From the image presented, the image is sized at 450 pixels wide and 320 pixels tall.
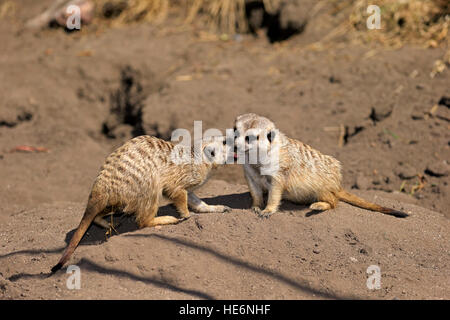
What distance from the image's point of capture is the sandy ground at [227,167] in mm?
3076

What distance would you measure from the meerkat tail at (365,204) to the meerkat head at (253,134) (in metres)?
0.72

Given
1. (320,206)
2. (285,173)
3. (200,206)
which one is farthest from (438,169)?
(200,206)

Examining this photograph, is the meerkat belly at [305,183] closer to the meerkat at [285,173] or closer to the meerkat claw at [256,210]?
the meerkat at [285,173]

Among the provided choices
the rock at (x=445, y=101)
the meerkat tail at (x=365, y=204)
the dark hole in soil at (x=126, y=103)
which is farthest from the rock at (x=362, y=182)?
the dark hole in soil at (x=126, y=103)

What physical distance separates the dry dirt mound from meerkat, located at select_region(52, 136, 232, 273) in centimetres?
16

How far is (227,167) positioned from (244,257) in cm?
201

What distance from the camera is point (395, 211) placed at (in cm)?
381

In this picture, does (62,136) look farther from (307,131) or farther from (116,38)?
(307,131)

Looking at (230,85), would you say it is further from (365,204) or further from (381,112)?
(365,204)

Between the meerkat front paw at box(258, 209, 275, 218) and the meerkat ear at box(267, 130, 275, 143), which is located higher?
the meerkat ear at box(267, 130, 275, 143)

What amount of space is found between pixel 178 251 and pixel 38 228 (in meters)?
1.26

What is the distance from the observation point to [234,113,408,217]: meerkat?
11.9ft

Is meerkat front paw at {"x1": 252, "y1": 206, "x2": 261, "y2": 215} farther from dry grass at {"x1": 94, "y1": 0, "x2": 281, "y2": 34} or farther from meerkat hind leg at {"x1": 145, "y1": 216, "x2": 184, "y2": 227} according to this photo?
dry grass at {"x1": 94, "y1": 0, "x2": 281, "y2": 34}

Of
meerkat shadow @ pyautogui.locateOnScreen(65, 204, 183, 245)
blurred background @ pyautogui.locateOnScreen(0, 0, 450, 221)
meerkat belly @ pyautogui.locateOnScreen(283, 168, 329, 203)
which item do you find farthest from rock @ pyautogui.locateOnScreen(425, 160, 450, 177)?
meerkat shadow @ pyautogui.locateOnScreen(65, 204, 183, 245)
